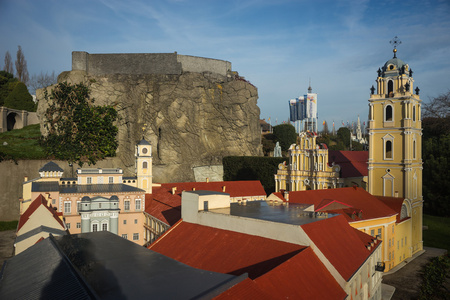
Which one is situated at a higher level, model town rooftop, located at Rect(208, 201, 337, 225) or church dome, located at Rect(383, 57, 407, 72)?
church dome, located at Rect(383, 57, 407, 72)

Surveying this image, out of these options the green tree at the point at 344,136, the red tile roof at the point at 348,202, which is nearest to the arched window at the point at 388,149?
the red tile roof at the point at 348,202

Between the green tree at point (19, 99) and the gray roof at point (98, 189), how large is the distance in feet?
110

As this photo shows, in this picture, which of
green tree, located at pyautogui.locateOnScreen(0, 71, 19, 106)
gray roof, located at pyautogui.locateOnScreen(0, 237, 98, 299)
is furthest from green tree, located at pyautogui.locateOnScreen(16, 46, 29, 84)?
gray roof, located at pyautogui.locateOnScreen(0, 237, 98, 299)

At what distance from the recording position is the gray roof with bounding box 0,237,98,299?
34.4ft

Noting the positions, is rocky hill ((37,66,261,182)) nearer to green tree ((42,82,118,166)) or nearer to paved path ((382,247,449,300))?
green tree ((42,82,118,166))

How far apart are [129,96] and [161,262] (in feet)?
135

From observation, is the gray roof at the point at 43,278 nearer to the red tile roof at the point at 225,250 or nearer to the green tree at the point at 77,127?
the red tile roof at the point at 225,250

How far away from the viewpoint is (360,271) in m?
17.5

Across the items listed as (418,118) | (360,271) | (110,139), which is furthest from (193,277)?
(110,139)

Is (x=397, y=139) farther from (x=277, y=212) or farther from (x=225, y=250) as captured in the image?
(x=225, y=250)

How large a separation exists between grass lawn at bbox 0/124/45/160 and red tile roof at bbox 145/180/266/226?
17.7 metres

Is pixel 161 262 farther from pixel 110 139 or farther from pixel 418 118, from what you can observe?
pixel 110 139

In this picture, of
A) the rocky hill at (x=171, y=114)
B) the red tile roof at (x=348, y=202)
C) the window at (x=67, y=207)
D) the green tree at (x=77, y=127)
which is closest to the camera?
the red tile roof at (x=348, y=202)

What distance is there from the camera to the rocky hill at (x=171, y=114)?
50.8m
